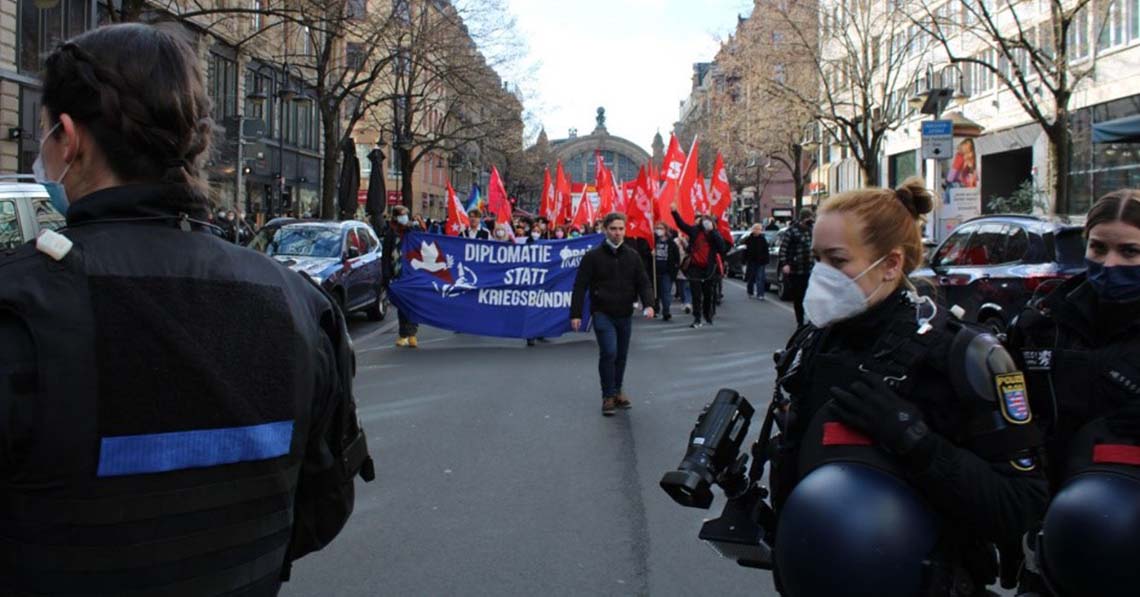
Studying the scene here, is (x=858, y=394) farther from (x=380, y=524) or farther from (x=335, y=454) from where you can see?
(x=380, y=524)

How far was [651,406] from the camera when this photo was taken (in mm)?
9266

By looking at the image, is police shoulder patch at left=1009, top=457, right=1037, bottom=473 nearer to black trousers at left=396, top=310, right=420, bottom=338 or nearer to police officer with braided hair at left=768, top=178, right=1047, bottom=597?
police officer with braided hair at left=768, top=178, right=1047, bottom=597

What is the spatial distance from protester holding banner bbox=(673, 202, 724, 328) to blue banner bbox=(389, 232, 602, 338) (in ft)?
9.15

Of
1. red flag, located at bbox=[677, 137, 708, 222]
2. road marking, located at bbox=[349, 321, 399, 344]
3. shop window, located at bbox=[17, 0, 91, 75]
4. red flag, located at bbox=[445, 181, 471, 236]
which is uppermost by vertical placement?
shop window, located at bbox=[17, 0, 91, 75]

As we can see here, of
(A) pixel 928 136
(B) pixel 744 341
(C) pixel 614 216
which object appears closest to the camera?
(C) pixel 614 216

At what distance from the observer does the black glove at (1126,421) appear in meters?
2.58

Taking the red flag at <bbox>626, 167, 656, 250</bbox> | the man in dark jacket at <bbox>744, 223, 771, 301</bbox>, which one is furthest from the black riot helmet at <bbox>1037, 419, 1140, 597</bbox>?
the man in dark jacket at <bbox>744, 223, 771, 301</bbox>

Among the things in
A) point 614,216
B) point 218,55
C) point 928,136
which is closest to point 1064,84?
point 928,136

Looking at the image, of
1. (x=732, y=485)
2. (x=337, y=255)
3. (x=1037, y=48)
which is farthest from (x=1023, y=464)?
(x=1037, y=48)

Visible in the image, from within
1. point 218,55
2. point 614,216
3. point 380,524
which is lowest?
point 380,524

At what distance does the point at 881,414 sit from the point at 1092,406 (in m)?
1.03

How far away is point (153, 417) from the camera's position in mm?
1631

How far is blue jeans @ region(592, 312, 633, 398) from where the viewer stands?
29.5 ft

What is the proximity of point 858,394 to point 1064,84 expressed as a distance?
19.9m
